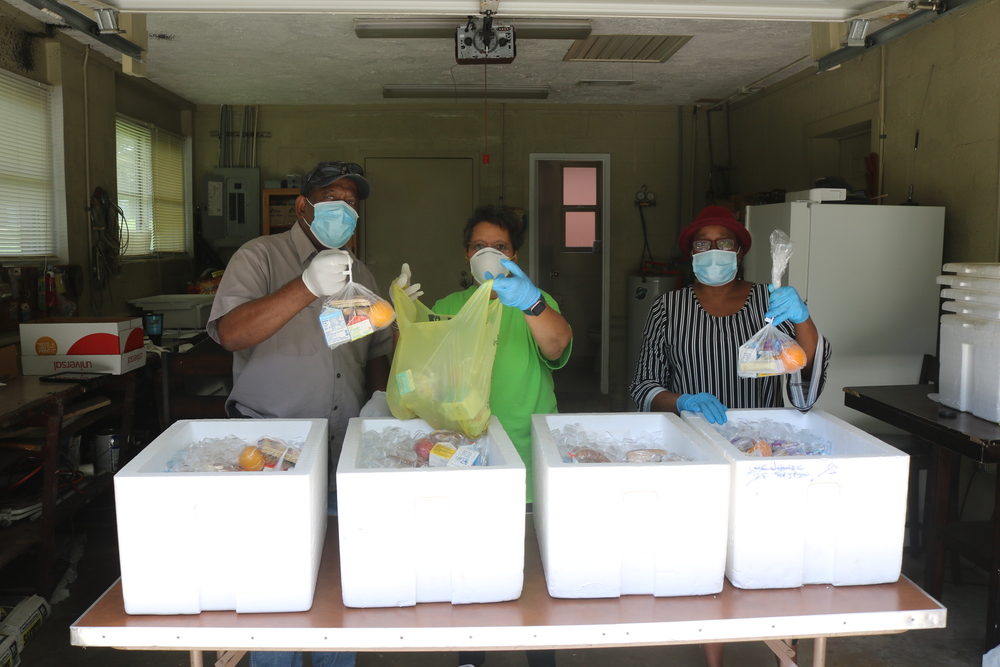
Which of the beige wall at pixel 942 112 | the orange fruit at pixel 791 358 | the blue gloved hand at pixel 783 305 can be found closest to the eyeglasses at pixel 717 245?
the blue gloved hand at pixel 783 305

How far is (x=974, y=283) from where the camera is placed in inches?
88.3

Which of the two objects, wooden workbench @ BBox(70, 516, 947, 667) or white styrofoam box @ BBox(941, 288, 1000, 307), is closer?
wooden workbench @ BBox(70, 516, 947, 667)

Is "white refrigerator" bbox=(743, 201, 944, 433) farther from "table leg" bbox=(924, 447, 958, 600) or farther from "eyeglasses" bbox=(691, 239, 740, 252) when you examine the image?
"eyeglasses" bbox=(691, 239, 740, 252)

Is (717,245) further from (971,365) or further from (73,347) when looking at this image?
(73,347)

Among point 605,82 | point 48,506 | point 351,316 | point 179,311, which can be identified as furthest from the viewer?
point 605,82

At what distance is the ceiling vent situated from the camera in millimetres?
3967

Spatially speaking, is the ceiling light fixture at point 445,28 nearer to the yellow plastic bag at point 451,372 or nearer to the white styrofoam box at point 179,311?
the white styrofoam box at point 179,311

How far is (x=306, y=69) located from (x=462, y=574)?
13.8 ft

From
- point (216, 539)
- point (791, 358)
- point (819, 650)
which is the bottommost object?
point (819, 650)

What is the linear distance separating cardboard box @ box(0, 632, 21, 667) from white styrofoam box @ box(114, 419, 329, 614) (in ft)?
4.69

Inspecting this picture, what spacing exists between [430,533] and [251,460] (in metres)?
0.36

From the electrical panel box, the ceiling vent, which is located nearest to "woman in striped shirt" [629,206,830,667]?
the ceiling vent

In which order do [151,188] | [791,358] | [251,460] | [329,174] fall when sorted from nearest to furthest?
[251,460]
[791,358]
[329,174]
[151,188]

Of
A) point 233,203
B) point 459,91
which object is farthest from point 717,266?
point 233,203
